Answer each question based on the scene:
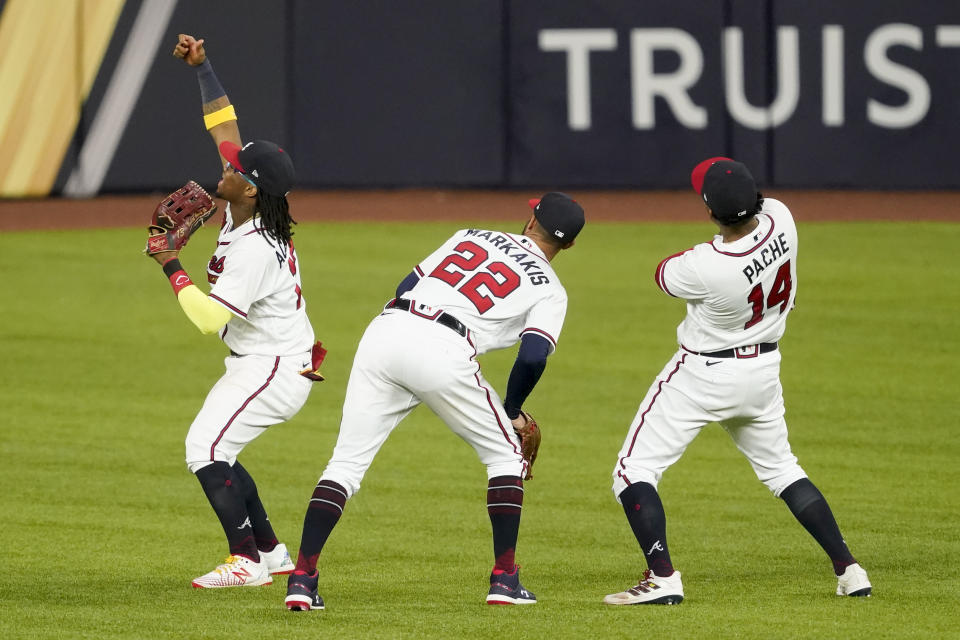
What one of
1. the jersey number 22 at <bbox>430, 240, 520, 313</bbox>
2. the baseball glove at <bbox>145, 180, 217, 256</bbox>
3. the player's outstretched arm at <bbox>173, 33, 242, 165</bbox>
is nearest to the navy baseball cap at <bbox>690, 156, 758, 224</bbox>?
the jersey number 22 at <bbox>430, 240, 520, 313</bbox>

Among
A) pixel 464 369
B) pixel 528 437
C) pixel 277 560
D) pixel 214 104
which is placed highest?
pixel 214 104

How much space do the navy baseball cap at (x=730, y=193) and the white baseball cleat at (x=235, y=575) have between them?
2.37 meters

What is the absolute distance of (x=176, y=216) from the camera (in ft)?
19.5

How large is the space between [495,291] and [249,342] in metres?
1.11

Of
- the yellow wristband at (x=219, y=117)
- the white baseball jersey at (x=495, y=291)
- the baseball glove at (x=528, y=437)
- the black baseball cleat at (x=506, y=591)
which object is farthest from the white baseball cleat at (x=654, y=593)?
the yellow wristband at (x=219, y=117)

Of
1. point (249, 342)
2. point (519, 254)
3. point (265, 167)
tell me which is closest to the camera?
point (519, 254)

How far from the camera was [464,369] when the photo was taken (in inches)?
223

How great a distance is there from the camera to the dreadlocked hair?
6074 mm

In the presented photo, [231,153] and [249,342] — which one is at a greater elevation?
[231,153]

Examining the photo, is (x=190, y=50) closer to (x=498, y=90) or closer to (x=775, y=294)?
(x=775, y=294)

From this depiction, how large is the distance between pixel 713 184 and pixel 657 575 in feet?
4.99

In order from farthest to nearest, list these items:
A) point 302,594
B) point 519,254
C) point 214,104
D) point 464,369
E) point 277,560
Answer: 1. point 214,104
2. point 277,560
3. point 519,254
4. point 464,369
5. point 302,594

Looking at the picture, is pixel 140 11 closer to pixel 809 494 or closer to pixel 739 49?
pixel 739 49

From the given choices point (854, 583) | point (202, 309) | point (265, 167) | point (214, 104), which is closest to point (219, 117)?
point (214, 104)
